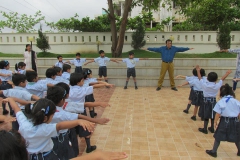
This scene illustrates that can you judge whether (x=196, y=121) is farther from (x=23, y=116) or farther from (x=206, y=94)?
(x=23, y=116)

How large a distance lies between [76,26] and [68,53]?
1.72 m

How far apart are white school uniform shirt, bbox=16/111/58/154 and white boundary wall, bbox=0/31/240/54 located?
8.76 m

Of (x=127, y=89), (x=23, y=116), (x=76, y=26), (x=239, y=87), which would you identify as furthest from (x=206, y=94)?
(x=76, y=26)

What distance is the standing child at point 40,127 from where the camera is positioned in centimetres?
169

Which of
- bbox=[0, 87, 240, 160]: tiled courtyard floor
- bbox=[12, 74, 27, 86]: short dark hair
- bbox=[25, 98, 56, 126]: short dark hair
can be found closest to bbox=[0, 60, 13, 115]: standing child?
bbox=[0, 87, 240, 160]: tiled courtyard floor

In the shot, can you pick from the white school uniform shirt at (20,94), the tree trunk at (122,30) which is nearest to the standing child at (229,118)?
the white school uniform shirt at (20,94)

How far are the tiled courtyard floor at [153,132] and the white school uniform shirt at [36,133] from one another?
1.43 m

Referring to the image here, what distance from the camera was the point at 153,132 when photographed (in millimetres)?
3744

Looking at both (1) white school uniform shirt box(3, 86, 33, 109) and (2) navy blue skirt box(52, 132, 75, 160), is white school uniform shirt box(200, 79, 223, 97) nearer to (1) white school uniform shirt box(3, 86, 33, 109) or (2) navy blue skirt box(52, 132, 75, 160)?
(2) navy blue skirt box(52, 132, 75, 160)

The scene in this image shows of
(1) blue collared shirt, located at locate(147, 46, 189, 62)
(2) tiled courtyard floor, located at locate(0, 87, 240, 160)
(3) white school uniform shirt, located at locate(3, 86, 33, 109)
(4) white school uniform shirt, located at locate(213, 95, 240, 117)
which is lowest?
(2) tiled courtyard floor, located at locate(0, 87, 240, 160)

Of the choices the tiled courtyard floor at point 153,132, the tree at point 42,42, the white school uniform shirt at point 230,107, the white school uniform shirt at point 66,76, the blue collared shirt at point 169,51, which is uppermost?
the tree at point 42,42

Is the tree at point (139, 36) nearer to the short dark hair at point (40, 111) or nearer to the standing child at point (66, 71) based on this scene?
the standing child at point (66, 71)

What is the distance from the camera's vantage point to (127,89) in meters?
7.21

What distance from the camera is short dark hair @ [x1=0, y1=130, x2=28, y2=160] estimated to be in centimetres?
89
